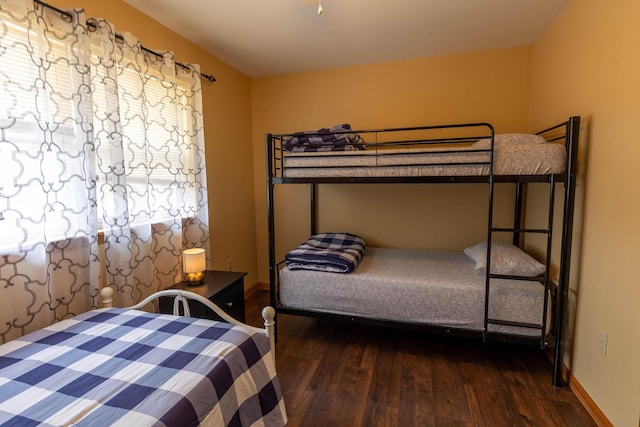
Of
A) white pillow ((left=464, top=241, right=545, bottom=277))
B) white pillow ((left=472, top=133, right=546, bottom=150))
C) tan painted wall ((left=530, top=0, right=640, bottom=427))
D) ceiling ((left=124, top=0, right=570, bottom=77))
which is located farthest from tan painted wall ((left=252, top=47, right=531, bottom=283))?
white pillow ((left=472, top=133, right=546, bottom=150))

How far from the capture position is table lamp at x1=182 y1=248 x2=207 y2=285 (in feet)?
7.22

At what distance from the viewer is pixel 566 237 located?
6.23 ft

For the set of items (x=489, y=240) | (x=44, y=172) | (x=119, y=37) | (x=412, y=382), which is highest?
(x=119, y=37)

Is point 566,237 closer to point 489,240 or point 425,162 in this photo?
point 489,240

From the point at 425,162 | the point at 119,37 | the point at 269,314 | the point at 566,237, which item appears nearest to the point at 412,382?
the point at 269,314

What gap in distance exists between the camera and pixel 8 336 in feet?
4.74

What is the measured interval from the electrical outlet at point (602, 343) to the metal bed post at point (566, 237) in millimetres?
213

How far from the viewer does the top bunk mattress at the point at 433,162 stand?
190 cm

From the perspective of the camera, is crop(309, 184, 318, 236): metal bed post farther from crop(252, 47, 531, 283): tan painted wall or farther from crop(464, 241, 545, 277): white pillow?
crop(464, 241, 545, 277): white pillow

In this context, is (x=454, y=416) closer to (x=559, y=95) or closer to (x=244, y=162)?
(x=559, y=95)

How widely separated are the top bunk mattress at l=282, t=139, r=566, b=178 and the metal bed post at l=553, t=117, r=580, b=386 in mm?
52

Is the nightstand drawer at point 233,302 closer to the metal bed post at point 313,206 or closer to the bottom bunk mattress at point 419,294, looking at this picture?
the bottom bunk mattress at point 419,294

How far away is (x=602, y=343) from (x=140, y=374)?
2.22 metres

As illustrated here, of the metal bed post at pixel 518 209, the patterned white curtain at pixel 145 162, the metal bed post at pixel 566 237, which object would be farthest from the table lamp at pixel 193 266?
the metal bed post at pixel 518 209
